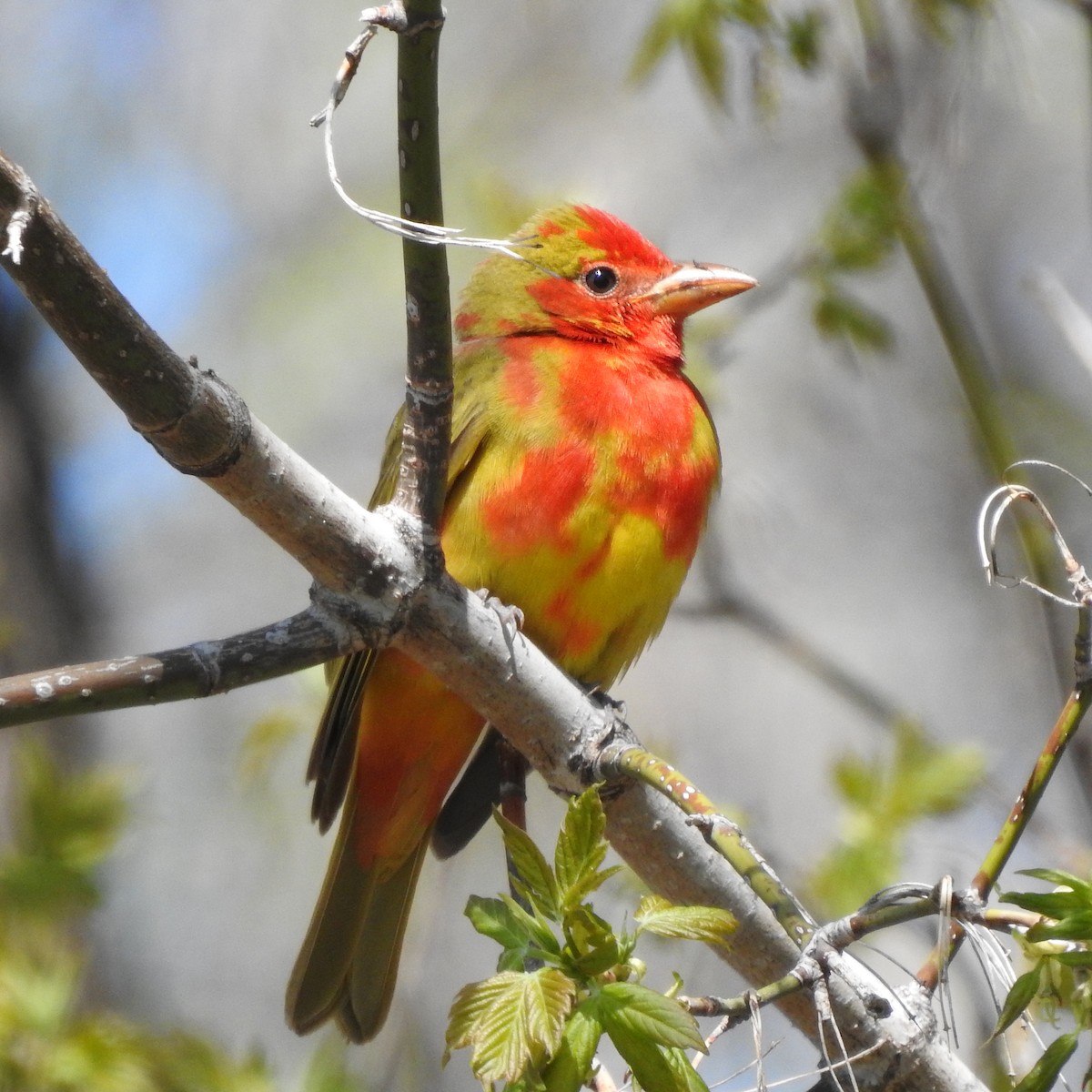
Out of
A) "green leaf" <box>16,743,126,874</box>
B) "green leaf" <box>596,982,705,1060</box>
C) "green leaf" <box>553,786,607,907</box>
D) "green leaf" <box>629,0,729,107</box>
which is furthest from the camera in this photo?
"green leaf" <box>629,0,729,107</box>

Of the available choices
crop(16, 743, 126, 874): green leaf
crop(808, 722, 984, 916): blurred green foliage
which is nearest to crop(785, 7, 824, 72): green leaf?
crop(808, 722, 984, 916): blurred green foliage

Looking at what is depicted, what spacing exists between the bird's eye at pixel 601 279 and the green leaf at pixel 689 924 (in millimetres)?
2529

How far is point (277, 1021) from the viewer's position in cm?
634

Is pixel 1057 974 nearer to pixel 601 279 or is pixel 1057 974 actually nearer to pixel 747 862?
pixel 747 862

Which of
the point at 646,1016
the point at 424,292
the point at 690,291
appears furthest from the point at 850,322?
the point at 646,1016

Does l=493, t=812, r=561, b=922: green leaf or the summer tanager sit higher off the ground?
the summer tanager

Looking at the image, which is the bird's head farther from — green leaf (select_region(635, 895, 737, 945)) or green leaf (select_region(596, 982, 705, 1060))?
green leaf (select_region(596, 982, 705, 1060))

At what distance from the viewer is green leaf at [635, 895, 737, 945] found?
1.69m

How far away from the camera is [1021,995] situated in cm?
166

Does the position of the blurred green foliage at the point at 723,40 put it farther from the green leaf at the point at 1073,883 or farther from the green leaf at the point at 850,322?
the green leaf at the point at 1073,883

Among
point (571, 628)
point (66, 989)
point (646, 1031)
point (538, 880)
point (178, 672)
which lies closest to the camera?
point (646, 1031)

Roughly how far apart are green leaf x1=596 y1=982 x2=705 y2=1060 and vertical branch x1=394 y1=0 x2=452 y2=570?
869 millimetres

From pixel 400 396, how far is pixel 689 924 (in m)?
5.58

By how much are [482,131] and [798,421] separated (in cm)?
225
